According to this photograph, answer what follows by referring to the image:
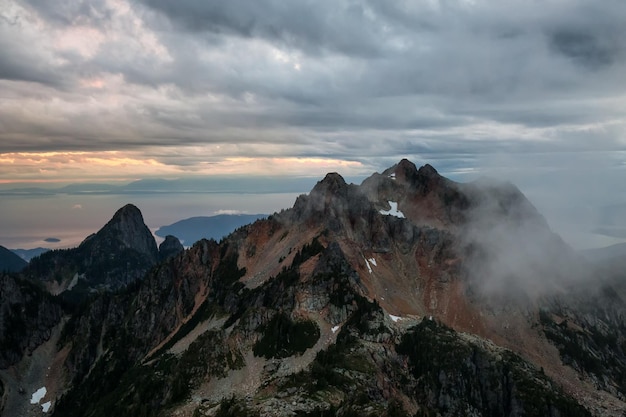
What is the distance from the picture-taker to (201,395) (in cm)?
17350

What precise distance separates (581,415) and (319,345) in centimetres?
10666

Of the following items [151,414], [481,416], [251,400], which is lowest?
[481,416]

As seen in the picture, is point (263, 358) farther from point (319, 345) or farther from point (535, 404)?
point (535, 404)

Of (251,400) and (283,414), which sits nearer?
(283,414)

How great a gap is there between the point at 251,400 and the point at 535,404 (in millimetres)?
116690

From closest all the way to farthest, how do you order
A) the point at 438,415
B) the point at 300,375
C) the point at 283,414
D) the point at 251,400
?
the point at 283,414, the point at 251,400, the point at 300,375, the point at 438,415

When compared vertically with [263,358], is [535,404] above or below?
below

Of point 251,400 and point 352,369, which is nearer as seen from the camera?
point 251,400

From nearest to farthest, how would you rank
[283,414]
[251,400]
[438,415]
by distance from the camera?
[283,414]
[251,400]
[438,415]

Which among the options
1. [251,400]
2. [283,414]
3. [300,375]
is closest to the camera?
[283,414]

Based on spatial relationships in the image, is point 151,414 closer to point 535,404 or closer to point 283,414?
point 283,414

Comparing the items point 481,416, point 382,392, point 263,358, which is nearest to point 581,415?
point 481,416

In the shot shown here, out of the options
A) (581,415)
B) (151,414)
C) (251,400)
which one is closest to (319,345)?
(251,400)

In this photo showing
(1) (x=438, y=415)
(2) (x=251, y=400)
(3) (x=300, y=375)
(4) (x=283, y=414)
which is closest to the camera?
(4) (x=283, y=414)
